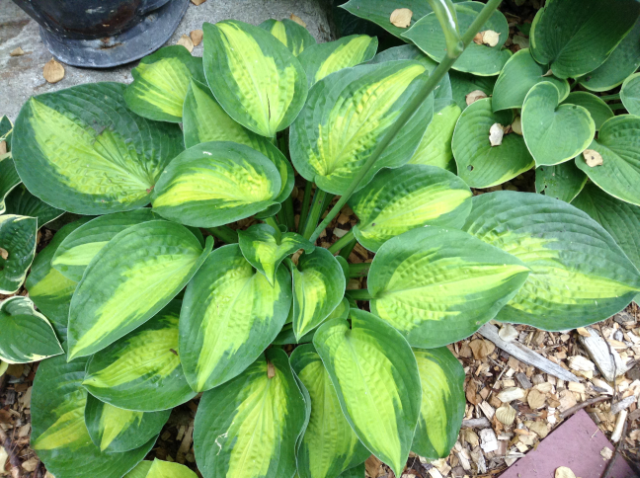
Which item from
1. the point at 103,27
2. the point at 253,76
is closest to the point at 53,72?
the point at 103,27

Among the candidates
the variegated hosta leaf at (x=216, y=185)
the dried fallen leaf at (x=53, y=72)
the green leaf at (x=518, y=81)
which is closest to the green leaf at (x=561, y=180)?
the green leaf at (x=518, y=81)

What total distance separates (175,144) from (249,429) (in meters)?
0.82

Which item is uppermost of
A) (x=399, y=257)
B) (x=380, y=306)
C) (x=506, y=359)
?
(x=399, y=257)

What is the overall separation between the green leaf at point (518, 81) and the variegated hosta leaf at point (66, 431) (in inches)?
56.7

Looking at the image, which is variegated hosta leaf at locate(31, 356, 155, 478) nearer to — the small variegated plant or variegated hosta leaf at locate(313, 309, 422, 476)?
the small variegated plant

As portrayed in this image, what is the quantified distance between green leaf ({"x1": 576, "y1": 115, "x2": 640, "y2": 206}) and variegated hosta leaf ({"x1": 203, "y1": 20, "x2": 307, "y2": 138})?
0.92 metres

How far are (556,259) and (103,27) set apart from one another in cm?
145

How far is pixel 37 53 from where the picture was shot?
1.48 metres

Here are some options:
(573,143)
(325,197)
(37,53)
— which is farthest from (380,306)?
(37,53)

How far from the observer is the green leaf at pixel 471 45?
4.34 ft

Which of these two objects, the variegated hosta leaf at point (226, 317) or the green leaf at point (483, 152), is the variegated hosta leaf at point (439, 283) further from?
the green leaf at point (483, 152)

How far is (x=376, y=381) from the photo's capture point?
0.94 meters

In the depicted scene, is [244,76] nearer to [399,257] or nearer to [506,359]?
[399,257]

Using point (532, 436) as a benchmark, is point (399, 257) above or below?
above
